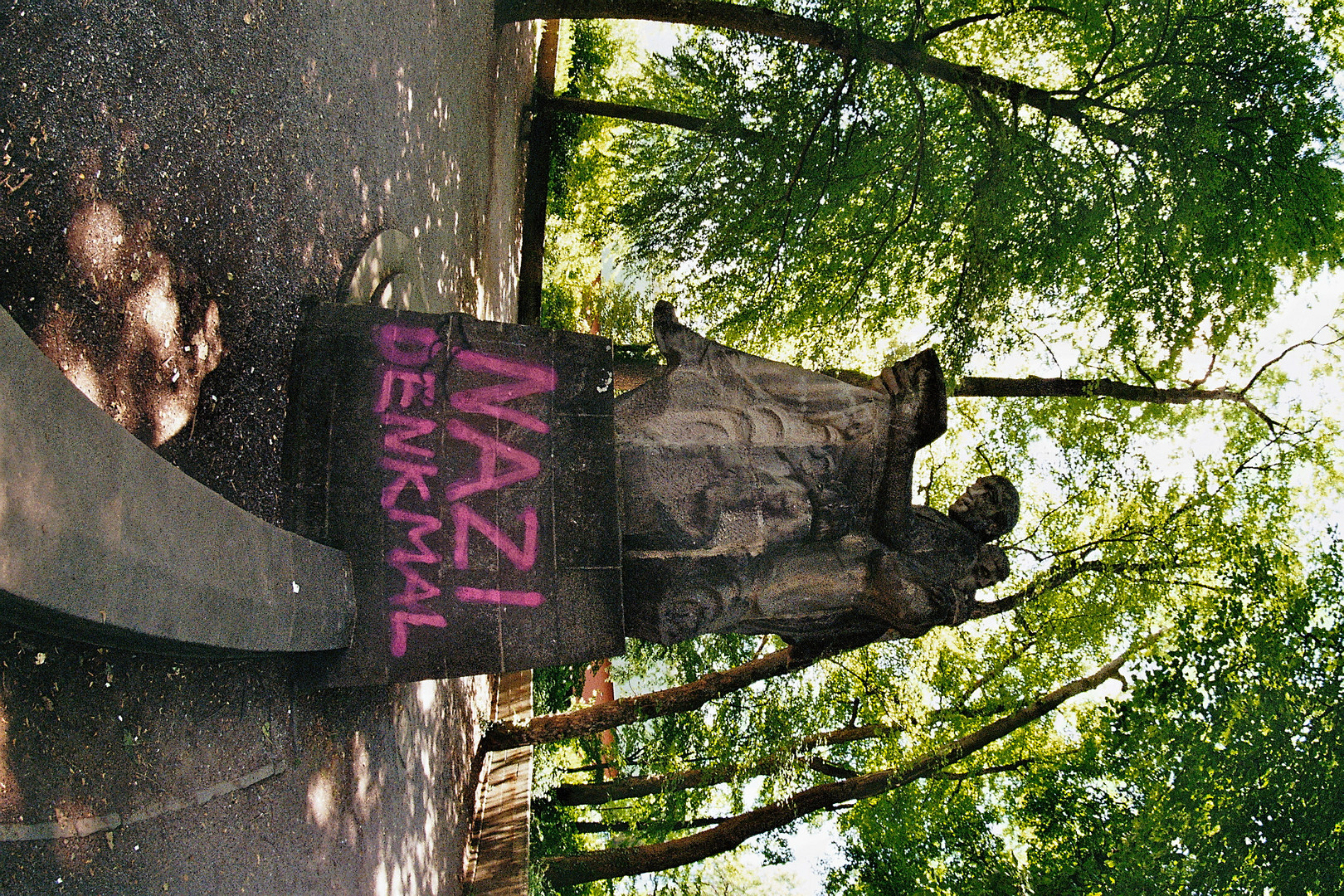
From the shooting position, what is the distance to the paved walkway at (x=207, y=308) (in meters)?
2.99

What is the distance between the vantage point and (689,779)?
12961 millimetres

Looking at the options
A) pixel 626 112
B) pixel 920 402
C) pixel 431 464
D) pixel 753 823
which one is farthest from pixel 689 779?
pixel 626 112

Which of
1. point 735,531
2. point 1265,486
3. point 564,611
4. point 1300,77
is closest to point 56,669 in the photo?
point 564,611

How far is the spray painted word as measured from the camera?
446 cm

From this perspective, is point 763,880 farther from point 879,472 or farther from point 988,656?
point 879,472

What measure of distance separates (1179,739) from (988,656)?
202 inches

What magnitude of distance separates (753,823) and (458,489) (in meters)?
8.88

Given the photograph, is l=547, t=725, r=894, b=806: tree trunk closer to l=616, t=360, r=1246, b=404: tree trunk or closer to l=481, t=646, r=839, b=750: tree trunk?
l=481, t=646, r=839, b=750: tree trunk

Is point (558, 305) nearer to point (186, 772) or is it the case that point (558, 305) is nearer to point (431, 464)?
point (431, 464)

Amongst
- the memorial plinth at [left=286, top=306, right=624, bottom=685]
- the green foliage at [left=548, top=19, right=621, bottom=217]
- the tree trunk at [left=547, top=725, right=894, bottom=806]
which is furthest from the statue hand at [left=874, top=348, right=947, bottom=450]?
the green foliage at [left=548, top=19, right=621, bottom=217]

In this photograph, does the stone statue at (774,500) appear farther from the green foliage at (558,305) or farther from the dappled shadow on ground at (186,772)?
the green foliage at (558,305)

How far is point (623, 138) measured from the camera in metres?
13.3

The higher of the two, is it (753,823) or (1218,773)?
(1218,773)

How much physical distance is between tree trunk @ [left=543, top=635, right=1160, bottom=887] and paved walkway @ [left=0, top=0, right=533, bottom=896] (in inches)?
197
